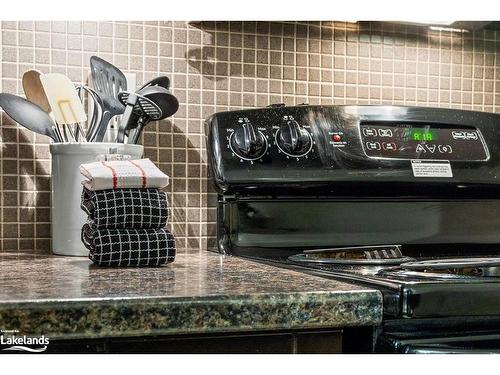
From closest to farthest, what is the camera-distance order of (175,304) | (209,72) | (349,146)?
1. (175,304)
2. (349,146)
3. (209,72)

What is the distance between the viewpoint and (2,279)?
813 millimetres

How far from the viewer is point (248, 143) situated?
117cm

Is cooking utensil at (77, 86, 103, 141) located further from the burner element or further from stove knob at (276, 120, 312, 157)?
the burner element

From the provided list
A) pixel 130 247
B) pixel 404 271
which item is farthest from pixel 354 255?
pixel 130 247

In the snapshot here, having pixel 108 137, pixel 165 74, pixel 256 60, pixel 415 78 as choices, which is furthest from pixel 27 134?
pixel 415 78

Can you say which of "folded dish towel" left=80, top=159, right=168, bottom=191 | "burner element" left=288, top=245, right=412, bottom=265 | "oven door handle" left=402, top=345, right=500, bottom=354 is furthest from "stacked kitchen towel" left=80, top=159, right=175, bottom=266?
"oven door handle" left=402, top=345, right=500, bottom=354

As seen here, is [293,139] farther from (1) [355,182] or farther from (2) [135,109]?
(2) [135,109]

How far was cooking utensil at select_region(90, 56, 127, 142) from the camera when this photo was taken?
1235mm

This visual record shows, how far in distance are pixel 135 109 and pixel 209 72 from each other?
0.27 m

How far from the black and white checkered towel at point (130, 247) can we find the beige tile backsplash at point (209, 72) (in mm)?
362
